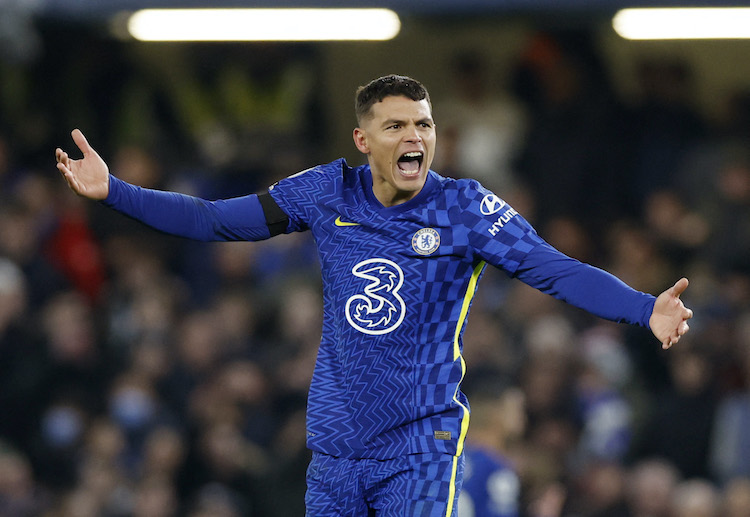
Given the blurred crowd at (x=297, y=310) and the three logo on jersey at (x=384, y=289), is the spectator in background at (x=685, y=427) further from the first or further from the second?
the three logo on jersey at (x=384, y=289)

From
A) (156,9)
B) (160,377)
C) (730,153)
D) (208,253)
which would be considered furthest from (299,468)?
(730,153)

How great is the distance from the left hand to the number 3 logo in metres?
0.84

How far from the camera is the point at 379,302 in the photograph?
4363 millimetres

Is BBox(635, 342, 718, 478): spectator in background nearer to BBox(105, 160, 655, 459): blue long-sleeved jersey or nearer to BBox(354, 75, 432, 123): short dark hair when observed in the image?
BBox(105, 160, 655, 459): blue long-sleeved jersey

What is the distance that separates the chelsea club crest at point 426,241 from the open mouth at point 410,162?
210 millimetres

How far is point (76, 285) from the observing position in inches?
389

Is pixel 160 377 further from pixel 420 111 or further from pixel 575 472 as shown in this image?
pixel 420 111

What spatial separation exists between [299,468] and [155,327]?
5.81ft

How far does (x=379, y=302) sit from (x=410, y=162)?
19.8 inches

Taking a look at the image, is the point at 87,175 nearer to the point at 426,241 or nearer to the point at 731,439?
the point at 426,241

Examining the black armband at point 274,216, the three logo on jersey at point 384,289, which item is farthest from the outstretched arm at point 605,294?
the black armband at point 274,216

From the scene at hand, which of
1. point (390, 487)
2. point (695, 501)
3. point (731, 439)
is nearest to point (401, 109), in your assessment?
point (390, 487)

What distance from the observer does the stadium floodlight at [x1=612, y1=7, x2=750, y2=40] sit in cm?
941

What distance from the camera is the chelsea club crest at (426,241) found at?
4387mm
